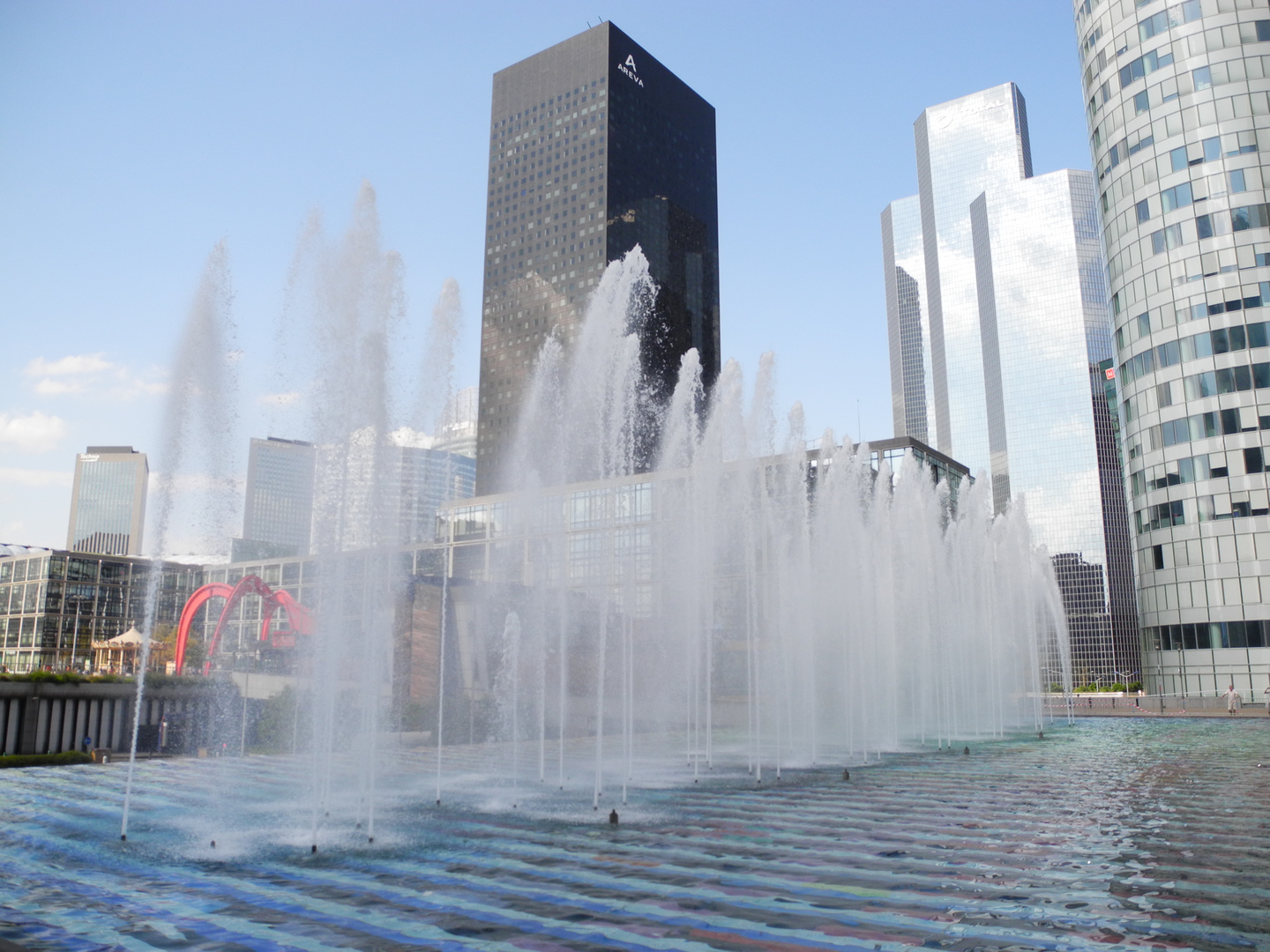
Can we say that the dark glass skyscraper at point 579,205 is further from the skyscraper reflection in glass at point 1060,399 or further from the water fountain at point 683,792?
the water fountain at point 683,792

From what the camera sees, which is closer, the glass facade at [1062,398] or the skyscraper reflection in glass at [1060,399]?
the glass facade at [1062,398]

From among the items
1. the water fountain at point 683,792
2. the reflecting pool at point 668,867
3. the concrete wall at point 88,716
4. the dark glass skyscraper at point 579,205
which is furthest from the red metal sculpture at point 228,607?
the dark glass skyscraper at point 579,205

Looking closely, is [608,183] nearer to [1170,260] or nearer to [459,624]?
[1170,260]

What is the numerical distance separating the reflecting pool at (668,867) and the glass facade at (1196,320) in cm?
3987

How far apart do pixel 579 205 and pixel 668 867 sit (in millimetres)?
151563

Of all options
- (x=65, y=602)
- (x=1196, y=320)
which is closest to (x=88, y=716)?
(x=1196, y=320)

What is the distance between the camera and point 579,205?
154375mm

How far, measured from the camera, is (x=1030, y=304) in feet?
589

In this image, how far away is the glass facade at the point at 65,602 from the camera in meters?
94.7

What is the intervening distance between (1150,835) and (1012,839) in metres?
2.18

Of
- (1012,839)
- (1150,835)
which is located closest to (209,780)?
(1012,839)

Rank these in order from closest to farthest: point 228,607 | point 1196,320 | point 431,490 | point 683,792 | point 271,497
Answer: point 683,792
point 228,607
point 1196,320
point 431,490
point 271,497

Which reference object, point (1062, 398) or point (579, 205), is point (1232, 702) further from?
point (1062, 398)

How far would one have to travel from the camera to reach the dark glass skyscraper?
154 m
